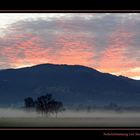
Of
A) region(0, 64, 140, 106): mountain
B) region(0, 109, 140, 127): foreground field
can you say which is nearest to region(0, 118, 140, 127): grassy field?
region(0, 109, 140, 127): foreground field

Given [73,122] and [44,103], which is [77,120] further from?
[44,103]

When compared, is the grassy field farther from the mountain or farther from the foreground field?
the mountain

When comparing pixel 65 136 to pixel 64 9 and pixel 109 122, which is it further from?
pixel 64 9

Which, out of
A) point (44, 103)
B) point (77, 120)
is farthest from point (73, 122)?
point (44, 103)

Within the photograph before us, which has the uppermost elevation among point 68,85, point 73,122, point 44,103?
point 68,85

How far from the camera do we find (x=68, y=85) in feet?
17.4

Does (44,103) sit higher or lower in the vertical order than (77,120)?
higher

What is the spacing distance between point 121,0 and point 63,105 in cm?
77

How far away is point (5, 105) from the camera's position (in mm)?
5262

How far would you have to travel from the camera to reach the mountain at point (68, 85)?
17.3 feet

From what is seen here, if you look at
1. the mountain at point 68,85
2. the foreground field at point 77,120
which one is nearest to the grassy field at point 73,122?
the foreground field at point 77,120

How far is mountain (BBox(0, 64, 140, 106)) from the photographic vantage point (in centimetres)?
527

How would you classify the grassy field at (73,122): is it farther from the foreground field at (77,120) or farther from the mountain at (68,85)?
the mountain at (68,85)

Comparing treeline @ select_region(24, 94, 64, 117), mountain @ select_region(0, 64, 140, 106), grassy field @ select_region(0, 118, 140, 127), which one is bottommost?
grassy field @ select_region(0, 118, 140, 127)
